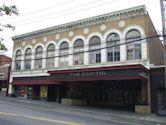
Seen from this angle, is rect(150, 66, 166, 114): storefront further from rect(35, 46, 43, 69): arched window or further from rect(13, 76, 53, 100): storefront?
rect(35, 46, 43, 69): arched window

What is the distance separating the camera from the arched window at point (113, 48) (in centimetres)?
2798

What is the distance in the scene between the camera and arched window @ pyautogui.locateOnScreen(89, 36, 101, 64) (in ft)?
96.5

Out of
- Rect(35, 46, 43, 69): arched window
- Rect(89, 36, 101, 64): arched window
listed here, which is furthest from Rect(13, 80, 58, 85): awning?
Rect(89, 36, 101, 64): arched window

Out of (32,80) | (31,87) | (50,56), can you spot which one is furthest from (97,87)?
(31,87)

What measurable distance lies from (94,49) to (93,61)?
54.2 inches

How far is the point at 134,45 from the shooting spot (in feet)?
88.8

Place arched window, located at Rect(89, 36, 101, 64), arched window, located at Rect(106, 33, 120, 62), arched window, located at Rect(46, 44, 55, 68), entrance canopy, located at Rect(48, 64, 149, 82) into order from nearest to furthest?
entrance canopy, located at Rect(48, 64, 149, 82)
arched window, located at Rect(106, 33, 120, 62)
arched window, located at Rect(89, 36, 101, 64)
arched window, located at Rect(46, 44, 55, 68)

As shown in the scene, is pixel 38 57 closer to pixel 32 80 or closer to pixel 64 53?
pixel 32 80

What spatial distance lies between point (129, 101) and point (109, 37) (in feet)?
25.0

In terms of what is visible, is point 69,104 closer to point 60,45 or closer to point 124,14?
point 60,45

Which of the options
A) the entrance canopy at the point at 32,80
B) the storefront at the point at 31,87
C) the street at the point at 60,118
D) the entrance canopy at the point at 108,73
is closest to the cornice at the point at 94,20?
the entrance canopy at the point at 32,80

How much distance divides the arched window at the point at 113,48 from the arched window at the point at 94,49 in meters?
1.22

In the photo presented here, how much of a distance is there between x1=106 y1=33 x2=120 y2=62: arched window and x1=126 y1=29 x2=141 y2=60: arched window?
125 cm

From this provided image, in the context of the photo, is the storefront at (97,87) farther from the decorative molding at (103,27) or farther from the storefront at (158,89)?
the decorative molding at (103,27)
